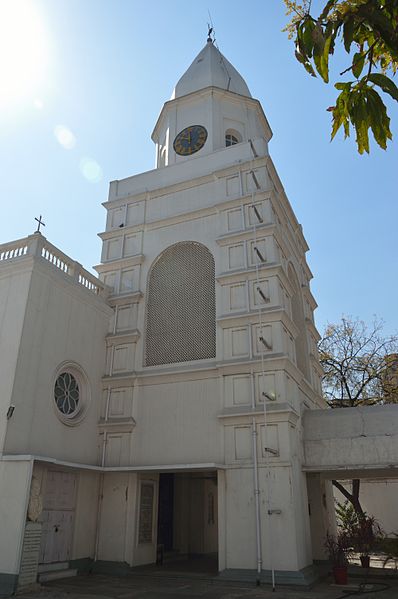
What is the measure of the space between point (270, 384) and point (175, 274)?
582 centimetres

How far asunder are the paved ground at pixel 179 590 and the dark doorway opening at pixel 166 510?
471cm

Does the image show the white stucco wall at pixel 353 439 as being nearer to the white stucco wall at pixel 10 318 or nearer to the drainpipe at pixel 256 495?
the drainpipe at pixel 256 495

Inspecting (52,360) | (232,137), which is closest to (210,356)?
(52,360)

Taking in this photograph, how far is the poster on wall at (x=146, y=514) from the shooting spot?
1505 centimetres

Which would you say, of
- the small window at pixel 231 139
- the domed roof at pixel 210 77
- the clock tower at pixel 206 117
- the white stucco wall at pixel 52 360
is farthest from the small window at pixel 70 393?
the domed roof at pixel 210 77

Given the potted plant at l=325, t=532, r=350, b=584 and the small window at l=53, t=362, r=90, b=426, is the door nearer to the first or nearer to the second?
the small window at l=53, t=362, r=90, b=426

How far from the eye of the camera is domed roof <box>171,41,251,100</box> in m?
22.8

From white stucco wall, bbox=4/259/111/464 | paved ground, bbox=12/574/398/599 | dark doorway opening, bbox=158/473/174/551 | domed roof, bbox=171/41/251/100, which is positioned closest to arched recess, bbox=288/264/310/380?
dark doorway opening, bbox=158/473/174/551

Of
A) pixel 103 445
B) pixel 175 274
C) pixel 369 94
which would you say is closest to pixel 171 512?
pixel 103 445

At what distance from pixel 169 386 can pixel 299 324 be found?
21.9ft

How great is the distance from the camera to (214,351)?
52.4ft

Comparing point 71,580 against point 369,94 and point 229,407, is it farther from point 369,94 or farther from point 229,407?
point 369,94

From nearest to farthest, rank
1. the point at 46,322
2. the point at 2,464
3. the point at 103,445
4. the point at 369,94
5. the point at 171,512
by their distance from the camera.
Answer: the point at 369,94, the point at 2,464, the point at 46,322, the point at 103,445, the point at 171,512

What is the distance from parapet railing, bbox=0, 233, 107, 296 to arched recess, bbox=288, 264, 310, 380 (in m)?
8.26
